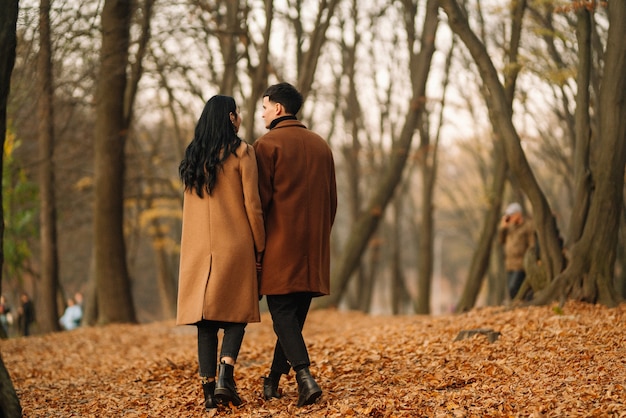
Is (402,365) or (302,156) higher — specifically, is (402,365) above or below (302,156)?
below

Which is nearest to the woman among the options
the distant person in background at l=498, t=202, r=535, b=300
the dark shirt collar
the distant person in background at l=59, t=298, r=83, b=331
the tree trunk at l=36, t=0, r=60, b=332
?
the dark shirt collar

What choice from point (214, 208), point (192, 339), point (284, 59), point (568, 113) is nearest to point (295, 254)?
point (214, 208)

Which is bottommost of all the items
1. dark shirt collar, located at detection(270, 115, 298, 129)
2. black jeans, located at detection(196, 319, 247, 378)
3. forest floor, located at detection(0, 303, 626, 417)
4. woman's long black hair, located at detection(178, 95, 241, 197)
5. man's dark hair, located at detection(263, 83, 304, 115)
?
forest floor, located at detection(0, 303, 626, 417)

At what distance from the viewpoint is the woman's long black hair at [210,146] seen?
5777mm

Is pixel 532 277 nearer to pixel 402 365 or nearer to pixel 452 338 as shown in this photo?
pixel 452 338

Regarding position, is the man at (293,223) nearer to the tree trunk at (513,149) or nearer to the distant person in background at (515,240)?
the tree trunk at (513,149)

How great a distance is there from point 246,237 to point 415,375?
6.30 feet

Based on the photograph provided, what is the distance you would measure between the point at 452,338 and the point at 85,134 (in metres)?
16.1

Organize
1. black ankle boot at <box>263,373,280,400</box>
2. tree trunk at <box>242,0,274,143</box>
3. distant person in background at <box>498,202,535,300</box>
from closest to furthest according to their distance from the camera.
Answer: black ankle boot at <box>263,373,280,400</box> < distant person in background at <box>498,202,535,300</box> < tree trunk at <box>242,0,274,143</box>

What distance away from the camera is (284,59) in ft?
81.0

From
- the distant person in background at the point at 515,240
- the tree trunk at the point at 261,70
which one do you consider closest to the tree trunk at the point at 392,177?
the tree trunk at the point at 261,70

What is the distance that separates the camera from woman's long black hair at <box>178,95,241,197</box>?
5.78 metres

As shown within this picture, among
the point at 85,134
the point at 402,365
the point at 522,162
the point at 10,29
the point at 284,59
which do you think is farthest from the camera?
the point at 284,59

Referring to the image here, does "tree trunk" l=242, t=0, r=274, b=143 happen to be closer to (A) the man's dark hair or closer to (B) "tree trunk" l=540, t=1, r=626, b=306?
(B) "tree trunk" l=540, t=1, r=626, b=306
